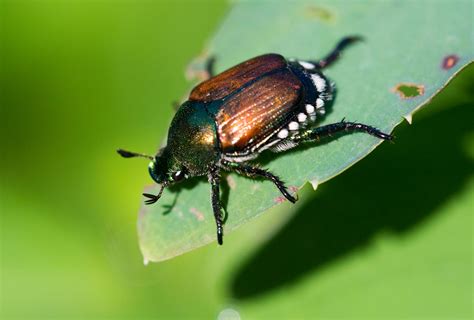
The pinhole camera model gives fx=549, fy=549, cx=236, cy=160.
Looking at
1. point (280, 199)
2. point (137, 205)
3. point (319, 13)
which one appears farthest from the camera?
point (137, 205)

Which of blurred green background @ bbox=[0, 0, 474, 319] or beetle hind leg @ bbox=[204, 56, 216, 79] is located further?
beetle hind leg @ bbox=[204, 56, 216, 79]

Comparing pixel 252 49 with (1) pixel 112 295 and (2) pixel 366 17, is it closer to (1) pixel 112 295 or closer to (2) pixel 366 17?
(2) pixel 366 17

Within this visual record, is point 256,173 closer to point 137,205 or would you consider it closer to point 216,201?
point 216,201

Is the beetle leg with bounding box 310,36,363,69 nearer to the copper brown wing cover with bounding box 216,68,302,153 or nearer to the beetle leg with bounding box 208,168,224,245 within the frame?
the copper brown wing cover with bounding box 216,68,302,153

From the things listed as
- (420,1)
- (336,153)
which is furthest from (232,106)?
(420,1)

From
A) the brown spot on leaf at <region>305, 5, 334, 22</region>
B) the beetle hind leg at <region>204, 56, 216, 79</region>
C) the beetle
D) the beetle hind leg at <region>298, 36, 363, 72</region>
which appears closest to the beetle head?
the beetle

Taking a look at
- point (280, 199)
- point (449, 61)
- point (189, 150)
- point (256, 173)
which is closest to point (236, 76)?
point (189, 150)
